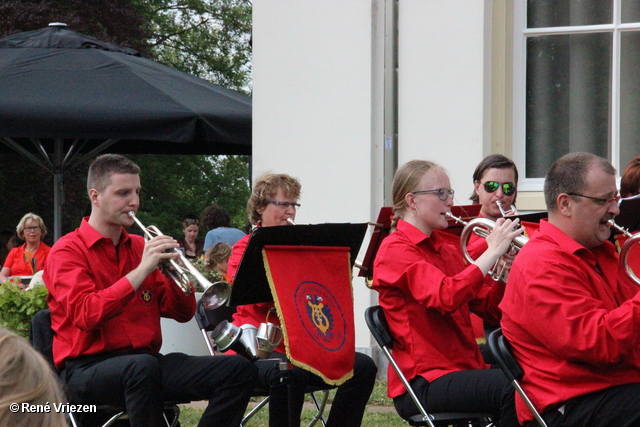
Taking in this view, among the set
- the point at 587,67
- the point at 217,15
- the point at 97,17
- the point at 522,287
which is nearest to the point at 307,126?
the point at 587,67

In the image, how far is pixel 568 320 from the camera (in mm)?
3047

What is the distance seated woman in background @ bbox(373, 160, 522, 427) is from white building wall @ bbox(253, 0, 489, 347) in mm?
2517

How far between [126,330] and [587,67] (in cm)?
425

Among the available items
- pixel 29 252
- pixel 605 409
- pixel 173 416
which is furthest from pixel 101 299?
pixel 29 252

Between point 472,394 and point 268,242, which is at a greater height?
point 268,242

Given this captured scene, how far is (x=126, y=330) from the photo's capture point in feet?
14.0

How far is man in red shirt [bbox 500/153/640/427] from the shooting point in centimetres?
302

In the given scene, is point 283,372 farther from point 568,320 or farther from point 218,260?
point 218,260

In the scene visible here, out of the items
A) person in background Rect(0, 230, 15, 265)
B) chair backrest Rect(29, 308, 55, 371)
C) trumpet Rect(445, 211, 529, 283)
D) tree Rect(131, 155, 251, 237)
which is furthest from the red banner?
tree Rect(131, 155, 251, 237)

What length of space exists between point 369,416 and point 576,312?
3112 millimetres

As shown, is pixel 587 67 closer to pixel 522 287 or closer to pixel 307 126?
pixel 307 126

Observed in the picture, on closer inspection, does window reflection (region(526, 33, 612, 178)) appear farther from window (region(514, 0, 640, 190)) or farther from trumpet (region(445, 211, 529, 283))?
trumpet (region(445, 211, 529, 283))

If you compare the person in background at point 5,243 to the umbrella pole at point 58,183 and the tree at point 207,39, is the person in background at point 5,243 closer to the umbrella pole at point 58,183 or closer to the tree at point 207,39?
the umbrella pole at point 58,183

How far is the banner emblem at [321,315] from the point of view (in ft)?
13.0
